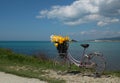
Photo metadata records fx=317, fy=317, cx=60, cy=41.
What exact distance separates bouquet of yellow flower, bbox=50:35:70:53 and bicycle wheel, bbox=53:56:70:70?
0.34 m

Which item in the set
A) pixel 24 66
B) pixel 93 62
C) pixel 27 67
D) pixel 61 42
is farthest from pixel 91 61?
pixel 24 66

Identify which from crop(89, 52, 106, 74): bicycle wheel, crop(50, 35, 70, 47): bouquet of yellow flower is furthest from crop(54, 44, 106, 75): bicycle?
crop(50, 35, 70, 47): bouquet of yellow flower

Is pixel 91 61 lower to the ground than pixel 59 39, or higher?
lower

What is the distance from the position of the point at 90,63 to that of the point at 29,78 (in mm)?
2113

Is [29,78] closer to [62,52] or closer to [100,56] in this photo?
[62,52]

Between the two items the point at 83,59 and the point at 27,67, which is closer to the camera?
the point at 83,59

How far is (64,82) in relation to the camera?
9422mm

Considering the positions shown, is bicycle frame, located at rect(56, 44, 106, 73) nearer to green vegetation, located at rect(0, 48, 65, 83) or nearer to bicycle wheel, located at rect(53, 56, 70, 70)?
bicycle wheel, located at rect(53, 56, 70, 70)

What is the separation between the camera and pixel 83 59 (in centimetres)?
1081

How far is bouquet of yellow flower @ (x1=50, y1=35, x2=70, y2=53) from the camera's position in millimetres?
11070

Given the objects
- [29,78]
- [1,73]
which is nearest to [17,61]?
[1,73]

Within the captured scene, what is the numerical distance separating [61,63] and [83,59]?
3.64 ft

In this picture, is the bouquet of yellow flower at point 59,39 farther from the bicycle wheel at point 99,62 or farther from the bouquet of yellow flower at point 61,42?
the bicycle wheel at point 99,62

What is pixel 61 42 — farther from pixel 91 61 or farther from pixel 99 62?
pixel 99 62
